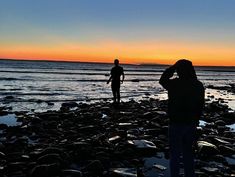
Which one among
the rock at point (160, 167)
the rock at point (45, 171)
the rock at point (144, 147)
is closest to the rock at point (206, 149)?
the rock at point (144, 147)

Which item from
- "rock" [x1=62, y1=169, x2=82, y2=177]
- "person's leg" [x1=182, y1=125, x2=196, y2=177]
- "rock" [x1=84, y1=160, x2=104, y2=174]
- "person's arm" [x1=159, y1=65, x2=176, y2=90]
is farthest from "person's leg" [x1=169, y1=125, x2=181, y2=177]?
"rock" [x1=62, y1=169, x2=82, y2=177]

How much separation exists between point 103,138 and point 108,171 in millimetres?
3371

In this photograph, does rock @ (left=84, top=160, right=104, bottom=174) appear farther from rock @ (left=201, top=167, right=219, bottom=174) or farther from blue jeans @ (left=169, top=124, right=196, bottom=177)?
rock @ (left=201, top=167, right=219, bottom=174)

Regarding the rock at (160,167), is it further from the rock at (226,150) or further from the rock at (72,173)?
the rock at (226,150)

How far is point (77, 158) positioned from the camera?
353 inches

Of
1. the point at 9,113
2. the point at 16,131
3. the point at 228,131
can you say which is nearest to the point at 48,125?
the point at 16,131

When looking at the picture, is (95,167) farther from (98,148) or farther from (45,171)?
(98,148)

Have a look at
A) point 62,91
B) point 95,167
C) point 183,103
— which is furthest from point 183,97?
point 62,91

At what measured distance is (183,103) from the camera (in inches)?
250

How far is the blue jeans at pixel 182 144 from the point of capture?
6.43 metres

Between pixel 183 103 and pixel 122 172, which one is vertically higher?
pixel 183 103

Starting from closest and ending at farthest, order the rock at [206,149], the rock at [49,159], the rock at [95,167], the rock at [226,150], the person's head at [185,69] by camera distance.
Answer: the person's head at [185,69] → the rock at [95,167] → the rock at [49,159] → the rock at [206,149] → the rock at [226,150]

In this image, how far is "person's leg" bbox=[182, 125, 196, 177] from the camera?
6457mm

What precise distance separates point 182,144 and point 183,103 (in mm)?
750
